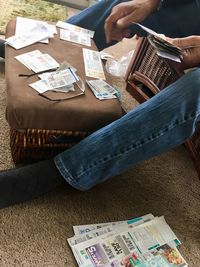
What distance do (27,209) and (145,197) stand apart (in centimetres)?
41

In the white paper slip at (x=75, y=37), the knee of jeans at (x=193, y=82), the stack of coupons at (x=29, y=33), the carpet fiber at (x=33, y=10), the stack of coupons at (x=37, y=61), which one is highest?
the knee of jeans at (x=193, y=82)

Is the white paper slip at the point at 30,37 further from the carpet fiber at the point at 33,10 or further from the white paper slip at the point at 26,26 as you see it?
the carpet fiber at the point at 33,10

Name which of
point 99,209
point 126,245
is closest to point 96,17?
point 99,209

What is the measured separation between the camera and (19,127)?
0.98m

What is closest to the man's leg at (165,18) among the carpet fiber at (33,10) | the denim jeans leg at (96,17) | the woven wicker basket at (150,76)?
the denim jeans leg at (96,17)

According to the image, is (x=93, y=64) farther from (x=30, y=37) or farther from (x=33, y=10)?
(x=33, y=10)

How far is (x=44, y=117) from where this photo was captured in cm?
97

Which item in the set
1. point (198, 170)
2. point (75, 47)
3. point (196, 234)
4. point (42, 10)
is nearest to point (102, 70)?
point (75, 47)

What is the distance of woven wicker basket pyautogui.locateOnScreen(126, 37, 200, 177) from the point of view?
1322mm

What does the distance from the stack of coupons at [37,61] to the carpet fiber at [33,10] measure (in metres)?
0.90

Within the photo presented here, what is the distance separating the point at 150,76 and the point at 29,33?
0.57 meters

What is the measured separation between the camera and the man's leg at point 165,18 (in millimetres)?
1328

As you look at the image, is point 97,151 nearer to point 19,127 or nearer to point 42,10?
point 19,127

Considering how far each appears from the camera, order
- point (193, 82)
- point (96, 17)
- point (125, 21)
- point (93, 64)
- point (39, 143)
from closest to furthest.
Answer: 1. point (193, 82)
2. point (39, 143)
3. point (93, 64)
4. point (125, 21)
5. point (96, 17)
